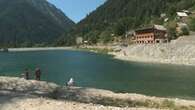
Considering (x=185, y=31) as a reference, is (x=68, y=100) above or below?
below

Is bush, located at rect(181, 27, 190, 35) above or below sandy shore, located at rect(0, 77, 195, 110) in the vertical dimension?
above

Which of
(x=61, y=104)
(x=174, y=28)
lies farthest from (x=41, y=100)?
(x=174, y=28)

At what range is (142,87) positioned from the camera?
61219 millimetres

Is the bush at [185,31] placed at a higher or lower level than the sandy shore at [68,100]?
higher

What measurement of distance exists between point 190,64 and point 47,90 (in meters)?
71.8

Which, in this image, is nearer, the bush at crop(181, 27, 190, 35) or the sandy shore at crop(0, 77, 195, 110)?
the sandy shore at crop(0, 77, 195, 110)

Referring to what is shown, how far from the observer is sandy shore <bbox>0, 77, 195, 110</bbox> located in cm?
2922

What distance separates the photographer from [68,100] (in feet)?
117

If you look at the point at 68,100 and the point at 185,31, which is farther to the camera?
the point at 185,31

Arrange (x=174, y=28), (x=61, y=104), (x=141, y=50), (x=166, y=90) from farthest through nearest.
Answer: (x=174, y=28) < (x=141, y=50) < (x=166, y=90) < (x=61, y=104)

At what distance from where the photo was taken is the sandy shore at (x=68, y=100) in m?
29.2

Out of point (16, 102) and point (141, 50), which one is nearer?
point (16, 102)

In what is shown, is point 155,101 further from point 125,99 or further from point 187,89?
point 187,89

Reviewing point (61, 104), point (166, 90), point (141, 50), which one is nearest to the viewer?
point (61, 104)
